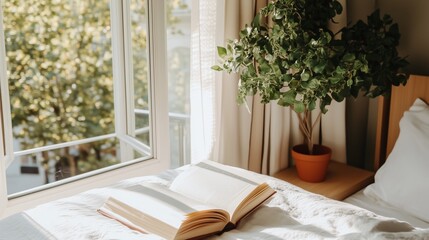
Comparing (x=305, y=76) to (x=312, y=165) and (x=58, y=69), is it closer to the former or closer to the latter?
(x=312, y=165)

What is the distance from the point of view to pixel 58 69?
13.0 feet

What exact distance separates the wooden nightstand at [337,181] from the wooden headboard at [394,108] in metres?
0.15

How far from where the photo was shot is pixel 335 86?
173 centimetres

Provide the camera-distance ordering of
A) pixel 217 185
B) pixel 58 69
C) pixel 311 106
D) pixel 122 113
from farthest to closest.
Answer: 1. pixel 58 69
2. pixel 122 113
3. pixel 311 106
4. pixel 217 185

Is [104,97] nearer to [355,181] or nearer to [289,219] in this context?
[355,181]

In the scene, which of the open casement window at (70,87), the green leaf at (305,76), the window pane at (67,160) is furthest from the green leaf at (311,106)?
the window pane at (67,160)

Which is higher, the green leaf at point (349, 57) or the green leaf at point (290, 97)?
the green leaf at point (349, 57)

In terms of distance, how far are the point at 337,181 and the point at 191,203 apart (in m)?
1.01

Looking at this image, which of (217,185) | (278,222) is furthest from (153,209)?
(278,222)

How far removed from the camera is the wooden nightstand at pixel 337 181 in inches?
76.9

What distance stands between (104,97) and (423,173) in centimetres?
329

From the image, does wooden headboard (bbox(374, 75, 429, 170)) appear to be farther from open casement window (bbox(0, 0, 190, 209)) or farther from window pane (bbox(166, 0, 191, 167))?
window pane (bbox(166, 0, 191, 167))

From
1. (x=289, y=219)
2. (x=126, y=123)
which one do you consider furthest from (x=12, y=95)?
(x=289, y=219)

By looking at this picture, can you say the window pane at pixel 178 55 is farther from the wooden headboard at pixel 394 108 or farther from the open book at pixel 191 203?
the open book at pixel 191 203
